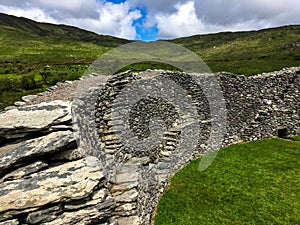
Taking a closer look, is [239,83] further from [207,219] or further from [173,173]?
[207,219]

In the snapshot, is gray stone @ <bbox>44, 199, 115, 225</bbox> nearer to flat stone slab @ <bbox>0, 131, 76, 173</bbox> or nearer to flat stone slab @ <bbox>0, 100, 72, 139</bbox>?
flat stone slab @ <bbox>0, 131, 76, 173</bbox>

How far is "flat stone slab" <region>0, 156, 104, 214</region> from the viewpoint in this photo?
19.6ft

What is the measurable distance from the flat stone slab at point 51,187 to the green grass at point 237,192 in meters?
5.27

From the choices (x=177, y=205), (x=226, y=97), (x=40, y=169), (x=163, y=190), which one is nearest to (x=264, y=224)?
(x=177, y=205)

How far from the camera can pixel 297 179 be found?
1423 centimetres

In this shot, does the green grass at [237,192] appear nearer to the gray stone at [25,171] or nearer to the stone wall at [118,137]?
the stone wall at [118,137]

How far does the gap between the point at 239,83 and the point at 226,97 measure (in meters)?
1.55

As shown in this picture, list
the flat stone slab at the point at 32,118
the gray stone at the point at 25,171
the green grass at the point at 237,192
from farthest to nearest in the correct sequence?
the green grass at the point at 237,192 < the flat stone slab at the point at 32,118 < the gray stone at the point at 25,171

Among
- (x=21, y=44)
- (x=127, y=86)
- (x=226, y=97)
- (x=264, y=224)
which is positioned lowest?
(x=264, y=224)

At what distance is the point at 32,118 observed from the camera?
726 centimetres

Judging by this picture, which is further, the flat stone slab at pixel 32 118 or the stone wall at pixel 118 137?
the flat stone slab at pixel 32 118

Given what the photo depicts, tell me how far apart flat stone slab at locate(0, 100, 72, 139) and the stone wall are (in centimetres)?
2

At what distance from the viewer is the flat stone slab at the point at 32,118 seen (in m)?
6.95

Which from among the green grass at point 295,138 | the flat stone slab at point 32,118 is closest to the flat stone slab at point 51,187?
the flat stone slab at point 32,118
